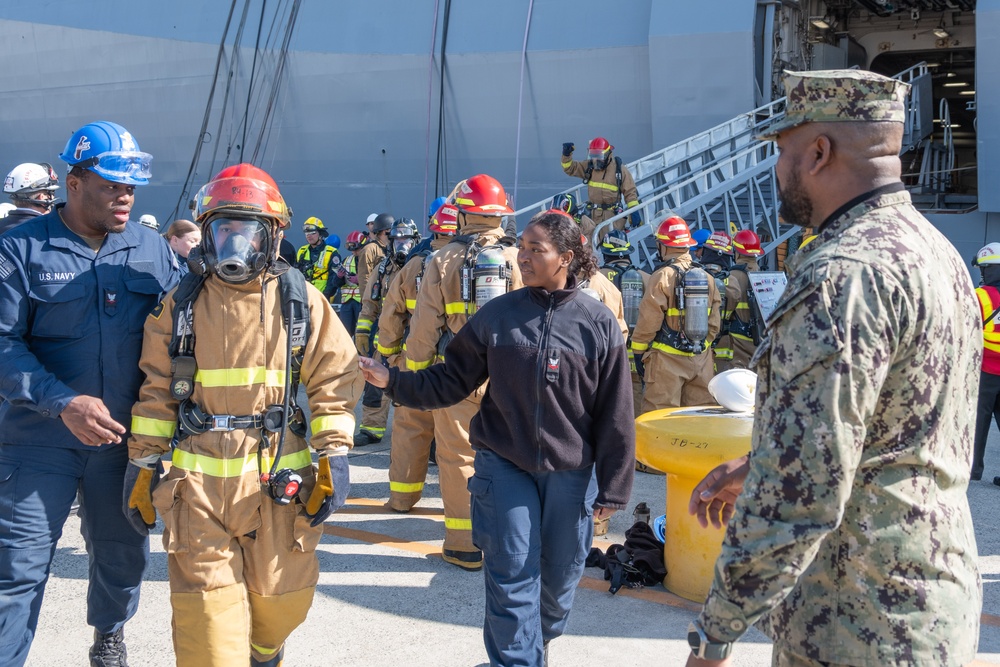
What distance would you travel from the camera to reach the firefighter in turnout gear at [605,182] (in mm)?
11867

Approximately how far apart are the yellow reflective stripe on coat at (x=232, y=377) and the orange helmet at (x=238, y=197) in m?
0.48

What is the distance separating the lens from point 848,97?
1849 millimetres

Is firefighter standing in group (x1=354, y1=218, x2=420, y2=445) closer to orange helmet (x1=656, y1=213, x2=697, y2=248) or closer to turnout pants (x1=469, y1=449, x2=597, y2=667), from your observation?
orange helmet (x1=656, y1=213, x2=697, y2=248)

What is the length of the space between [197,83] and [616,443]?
16432mm

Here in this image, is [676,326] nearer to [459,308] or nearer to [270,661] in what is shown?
[459,308]

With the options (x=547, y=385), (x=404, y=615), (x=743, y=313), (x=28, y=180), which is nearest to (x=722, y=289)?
(x=743, y=313)

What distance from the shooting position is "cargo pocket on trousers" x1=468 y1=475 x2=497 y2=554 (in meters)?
3.21

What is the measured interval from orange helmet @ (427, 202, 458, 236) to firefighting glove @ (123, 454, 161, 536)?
3.79 metres

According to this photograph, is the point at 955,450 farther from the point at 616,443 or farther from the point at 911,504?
the point at 616,443

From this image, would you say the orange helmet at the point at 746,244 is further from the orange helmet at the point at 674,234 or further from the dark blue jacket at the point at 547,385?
the dark blue jacket at the point at 547,385

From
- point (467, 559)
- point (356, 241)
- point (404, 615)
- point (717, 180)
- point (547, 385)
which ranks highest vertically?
point (717, 180)

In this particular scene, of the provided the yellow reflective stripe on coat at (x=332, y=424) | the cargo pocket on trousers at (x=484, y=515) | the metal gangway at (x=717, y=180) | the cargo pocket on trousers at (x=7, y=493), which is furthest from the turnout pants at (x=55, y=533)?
the metal gangway at (x=717, y=180)

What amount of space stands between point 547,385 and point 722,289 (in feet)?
16.8

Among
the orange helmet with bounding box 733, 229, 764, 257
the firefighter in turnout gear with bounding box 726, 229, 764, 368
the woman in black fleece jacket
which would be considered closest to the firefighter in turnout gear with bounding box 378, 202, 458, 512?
the woman in black fleece jacket
